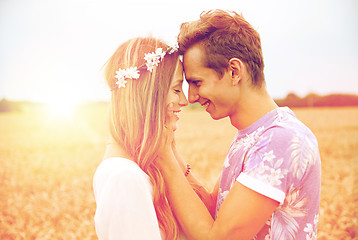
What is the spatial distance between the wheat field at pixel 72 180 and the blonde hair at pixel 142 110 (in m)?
0.69

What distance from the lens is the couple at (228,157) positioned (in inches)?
75.7

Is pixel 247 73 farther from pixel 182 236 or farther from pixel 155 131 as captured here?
pixel 182 236

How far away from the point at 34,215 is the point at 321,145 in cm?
1048

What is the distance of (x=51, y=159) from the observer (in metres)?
9.67

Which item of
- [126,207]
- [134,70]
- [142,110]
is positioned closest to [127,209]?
[126,207]

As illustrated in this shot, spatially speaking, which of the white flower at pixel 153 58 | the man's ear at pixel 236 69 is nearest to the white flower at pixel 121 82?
the white flower at pixel 153 58

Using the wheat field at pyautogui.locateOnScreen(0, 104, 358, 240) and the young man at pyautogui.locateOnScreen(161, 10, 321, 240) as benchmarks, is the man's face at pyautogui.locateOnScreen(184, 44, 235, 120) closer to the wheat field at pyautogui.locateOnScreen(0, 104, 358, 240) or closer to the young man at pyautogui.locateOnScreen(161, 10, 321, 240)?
the young man at pyautogui.locateOnScreen(161, 10, 321, 240)

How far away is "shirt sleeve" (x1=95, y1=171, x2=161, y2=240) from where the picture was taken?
1.87m

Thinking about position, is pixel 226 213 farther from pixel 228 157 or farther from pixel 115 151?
pixel 115 151

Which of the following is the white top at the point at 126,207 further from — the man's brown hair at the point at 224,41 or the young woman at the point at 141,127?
the man's brown hair at the point at 224,41

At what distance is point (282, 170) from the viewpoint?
6.32 feet

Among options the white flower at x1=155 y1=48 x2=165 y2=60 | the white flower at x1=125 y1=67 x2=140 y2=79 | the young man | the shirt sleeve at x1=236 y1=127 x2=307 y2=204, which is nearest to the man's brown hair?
the young man

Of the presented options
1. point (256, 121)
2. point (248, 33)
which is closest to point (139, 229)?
point (256, 121)

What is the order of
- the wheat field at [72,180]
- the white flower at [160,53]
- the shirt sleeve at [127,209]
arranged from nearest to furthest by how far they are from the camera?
the shirt sleeve at [127,209] → the white flower at [160,53] → the wheat field at [72,180]
